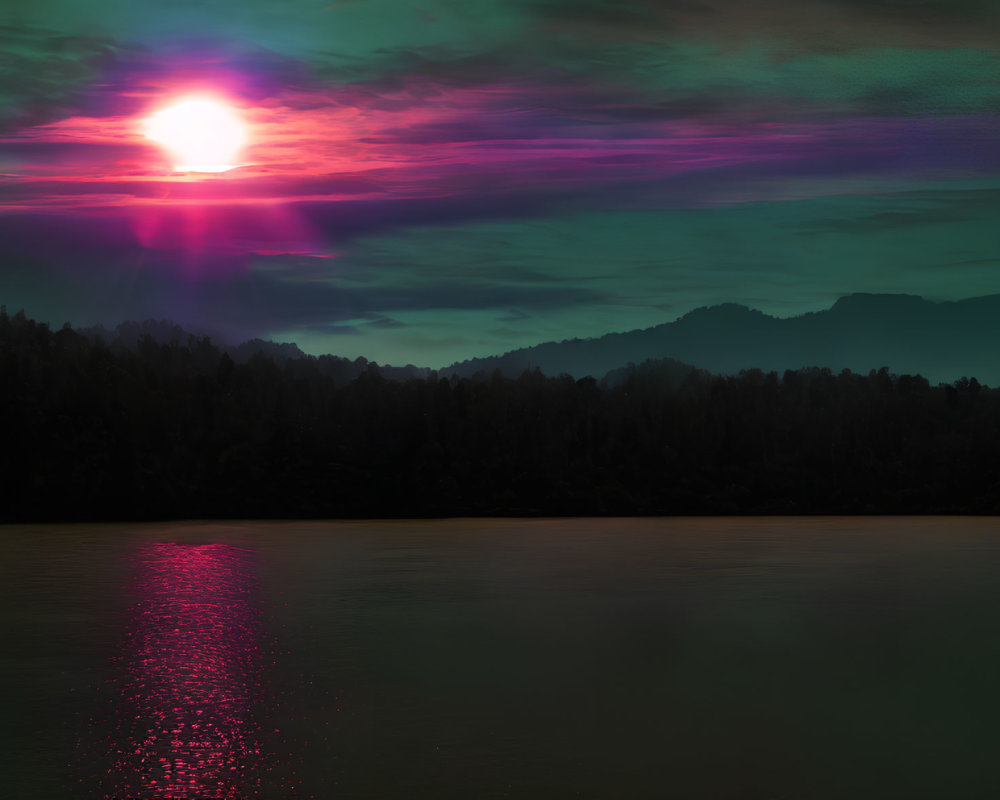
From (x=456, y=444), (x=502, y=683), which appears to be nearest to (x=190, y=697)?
(x=502, y=683)

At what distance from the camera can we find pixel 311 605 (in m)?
32.7

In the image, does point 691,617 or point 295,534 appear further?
point 295,534

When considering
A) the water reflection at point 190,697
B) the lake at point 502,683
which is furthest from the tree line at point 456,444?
the water reflection at point 190,697

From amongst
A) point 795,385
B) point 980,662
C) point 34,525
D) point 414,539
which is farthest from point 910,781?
point 795,385

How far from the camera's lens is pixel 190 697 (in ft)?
63.2

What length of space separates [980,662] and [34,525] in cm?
8525

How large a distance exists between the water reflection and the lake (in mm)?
63

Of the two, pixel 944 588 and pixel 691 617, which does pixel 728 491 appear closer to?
pixel 944 588

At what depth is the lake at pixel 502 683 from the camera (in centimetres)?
1420

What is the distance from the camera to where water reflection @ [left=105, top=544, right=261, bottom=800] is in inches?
549

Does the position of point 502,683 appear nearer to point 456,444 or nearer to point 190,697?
point 190,697

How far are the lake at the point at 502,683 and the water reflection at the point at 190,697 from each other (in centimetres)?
6

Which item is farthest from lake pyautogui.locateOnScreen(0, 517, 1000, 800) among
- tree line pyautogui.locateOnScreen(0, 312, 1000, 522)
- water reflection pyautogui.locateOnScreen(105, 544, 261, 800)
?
tree line pyautogui.locateOnScreen(0, 312, 1000, 522)

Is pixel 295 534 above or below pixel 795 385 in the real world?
below
